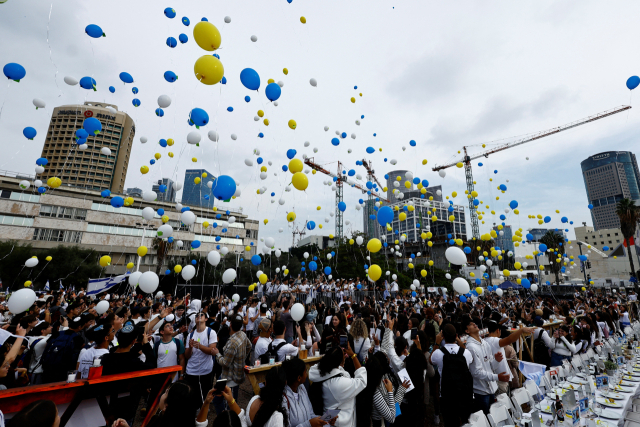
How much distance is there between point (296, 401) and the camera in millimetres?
2521

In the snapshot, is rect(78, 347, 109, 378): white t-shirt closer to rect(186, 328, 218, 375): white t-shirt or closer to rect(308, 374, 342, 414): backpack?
rect(186, 328, 218, 375): white t-shirt

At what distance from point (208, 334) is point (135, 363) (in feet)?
3.83

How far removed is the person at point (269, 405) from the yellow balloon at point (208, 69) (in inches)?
191

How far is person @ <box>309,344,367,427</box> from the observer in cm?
250

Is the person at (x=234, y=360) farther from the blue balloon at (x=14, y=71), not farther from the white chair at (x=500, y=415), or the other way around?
the blue balloon at (x=14, y=71)

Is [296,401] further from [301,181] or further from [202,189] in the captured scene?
[202,189]

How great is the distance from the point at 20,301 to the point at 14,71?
4.73 metres

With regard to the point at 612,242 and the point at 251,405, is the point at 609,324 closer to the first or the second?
the point at 251,405

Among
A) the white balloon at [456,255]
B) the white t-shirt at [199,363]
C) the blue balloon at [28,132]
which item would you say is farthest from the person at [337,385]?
the blue balloon at [28,132]

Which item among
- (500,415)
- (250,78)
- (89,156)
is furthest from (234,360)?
(89,156)

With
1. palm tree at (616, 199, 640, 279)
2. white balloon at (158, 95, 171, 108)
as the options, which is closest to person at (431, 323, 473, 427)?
white balloon at (158, 95, 171, 108)

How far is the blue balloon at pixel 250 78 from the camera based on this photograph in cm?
602

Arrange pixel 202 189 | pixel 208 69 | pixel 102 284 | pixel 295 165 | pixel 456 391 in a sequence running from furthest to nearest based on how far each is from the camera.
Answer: pixel 202 189
pixel 102 284
pixel 295 165
pixel 208 69
pixel 456 391

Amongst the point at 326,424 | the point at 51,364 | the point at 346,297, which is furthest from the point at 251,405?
the point at 346,297
